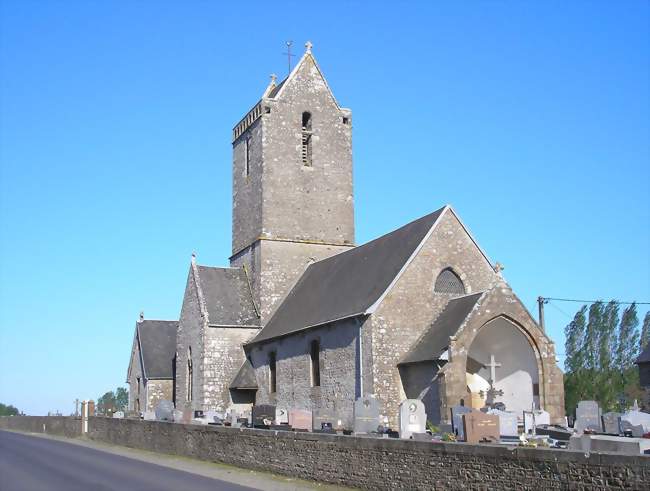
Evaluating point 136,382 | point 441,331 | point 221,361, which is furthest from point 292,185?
point 136,382

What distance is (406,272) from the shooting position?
24.7m

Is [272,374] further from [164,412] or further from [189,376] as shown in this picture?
[189,376]

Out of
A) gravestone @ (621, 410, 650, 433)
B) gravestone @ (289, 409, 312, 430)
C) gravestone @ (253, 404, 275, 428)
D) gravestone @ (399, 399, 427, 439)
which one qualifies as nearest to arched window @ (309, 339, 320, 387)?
gravestone @ (253, 404, 275, 428)

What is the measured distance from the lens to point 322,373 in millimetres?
26094

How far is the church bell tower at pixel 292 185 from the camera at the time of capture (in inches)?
1319

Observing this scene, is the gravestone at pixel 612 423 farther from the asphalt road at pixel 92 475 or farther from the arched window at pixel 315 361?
the arched window at pixel 315 361

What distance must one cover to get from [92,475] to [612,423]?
12.0m

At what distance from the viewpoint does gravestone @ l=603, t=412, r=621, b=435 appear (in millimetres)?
17766

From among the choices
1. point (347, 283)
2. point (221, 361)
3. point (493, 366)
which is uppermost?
point (347, 283)

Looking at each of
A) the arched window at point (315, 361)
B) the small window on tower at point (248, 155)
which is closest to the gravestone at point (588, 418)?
the arched window at point (315, 361)

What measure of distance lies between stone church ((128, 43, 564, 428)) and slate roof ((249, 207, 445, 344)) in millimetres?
96

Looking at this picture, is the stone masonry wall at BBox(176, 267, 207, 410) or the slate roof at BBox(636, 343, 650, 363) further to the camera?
the slate roof at BBox(636, 343, 650, 363)

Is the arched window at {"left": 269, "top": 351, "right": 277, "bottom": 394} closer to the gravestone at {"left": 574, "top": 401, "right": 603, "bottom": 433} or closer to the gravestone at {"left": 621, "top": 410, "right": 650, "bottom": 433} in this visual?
the gravestone at {"left": 574, "top": 401, "right": 603, "bottom": 433}

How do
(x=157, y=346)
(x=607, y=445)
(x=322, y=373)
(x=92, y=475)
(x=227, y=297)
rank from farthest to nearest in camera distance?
(x=157, y=346), (x=227, y=297), (x=322, y=373), (x=92, y=475), (x=607, y=445)
